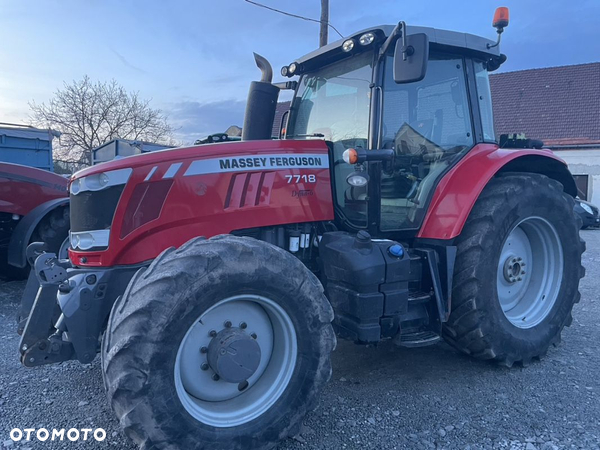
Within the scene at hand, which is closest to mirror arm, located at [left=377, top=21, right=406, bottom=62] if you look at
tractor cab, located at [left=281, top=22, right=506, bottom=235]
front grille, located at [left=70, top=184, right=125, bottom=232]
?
tractor cab, located at [left=281, top=22, right=506, bottom=235]

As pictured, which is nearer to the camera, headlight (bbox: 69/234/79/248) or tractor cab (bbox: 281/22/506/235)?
headlight (bbox: 69/234/79/248)

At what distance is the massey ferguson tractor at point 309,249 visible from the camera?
2230 millimetres

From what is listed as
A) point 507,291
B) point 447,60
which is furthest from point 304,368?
point 447,60

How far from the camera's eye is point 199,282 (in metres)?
2.19

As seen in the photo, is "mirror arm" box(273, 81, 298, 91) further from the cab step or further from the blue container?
the blue container


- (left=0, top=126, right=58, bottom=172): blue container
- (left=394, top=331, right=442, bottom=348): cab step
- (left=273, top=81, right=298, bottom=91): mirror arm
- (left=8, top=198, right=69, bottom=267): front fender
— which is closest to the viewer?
(left=394, top=331, right=442, bottom=348): cab step

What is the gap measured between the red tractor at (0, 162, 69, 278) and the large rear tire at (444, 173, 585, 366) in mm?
4358

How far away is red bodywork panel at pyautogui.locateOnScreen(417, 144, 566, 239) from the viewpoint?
3234mm

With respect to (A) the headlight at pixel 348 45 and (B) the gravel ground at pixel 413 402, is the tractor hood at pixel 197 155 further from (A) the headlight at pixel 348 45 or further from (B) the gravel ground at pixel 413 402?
(B) the gravel ground at pixel 413 402

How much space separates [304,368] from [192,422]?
622mm

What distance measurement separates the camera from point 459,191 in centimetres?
331

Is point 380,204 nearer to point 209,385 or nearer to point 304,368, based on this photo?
point 304,368

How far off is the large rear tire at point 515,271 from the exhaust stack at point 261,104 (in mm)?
1710

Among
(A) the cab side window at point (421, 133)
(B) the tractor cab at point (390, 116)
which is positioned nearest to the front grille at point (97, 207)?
(B) the tractor cab at point (390, 116)
